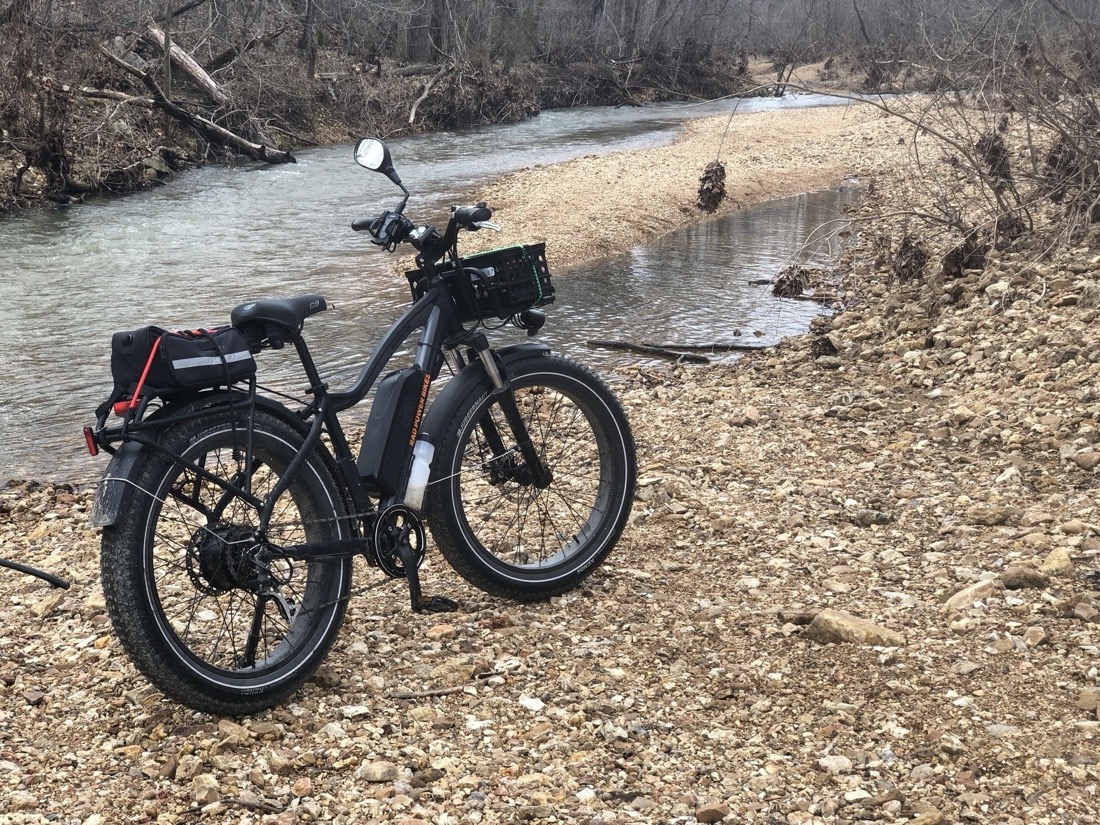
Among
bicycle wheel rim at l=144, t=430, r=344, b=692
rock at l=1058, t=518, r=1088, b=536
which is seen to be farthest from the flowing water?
rock at l=1058, t=518, r=1088, b=536

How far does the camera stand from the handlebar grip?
3.79m

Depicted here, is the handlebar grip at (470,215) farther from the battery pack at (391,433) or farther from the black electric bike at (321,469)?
the battery pack at (391,433)

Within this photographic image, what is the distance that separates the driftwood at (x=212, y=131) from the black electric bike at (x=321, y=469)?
59.1 ft

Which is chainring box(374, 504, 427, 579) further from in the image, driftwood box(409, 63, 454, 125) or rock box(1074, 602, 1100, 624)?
driftwood box(409, 63, 454, 125)

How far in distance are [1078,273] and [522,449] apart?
→ 5726mm

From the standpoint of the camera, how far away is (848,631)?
387 cm

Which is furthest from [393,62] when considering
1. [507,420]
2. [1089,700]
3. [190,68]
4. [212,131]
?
[1089,700]

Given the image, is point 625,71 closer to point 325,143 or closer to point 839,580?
point 325,143

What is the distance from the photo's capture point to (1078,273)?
26.7 feet

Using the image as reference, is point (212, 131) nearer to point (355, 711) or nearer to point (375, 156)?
point (375, 156)

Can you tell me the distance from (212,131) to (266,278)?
10.3m

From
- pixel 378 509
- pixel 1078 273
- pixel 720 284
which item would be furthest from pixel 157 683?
pixel 720 284

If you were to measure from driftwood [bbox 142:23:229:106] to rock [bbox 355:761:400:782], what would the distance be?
2096 cm

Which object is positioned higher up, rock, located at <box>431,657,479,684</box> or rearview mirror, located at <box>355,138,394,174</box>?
rearview mirror, located at <box>355,138,394,174</box>
